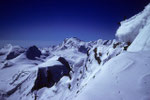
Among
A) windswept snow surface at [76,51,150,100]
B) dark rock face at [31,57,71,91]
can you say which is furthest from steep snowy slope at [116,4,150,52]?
dark rock face at [31,57,71,91]

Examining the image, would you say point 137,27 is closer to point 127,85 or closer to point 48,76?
point 127,85

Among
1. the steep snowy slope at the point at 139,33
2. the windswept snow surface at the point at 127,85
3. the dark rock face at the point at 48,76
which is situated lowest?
the dark rock face at the point at 48,76

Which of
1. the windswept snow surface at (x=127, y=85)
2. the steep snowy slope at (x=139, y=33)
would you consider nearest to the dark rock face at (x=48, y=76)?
the steep snowy slope at (x=139, y=33)

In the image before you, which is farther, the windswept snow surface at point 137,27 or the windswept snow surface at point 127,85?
the windswept snow surface at point 137,27

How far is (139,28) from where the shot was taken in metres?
13.5

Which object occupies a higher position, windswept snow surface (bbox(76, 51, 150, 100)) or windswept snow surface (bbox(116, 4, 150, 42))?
windswept snow surface (bbox(116, 4, 150, 42))

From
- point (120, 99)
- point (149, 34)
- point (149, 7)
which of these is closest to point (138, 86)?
point (120, 99)

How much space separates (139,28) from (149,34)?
3323 mm

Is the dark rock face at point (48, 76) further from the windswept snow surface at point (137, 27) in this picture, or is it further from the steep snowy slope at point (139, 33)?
the steep snowy slope at point (139, 33)

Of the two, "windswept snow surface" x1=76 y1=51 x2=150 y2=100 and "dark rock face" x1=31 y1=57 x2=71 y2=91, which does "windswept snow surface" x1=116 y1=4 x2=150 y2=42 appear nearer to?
"windswept snow surface" x1=76 y1=51 x2=150 y2=100

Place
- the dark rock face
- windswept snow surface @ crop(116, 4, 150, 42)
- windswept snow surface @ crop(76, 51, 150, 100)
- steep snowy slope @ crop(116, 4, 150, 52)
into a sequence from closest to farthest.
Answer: windswept snow surface @ crop(76, 51, 150, 100) → steep snowy slope @ crop(116, 4, 150, 52) → windswept snow surface @ crop(116, 4, 150, 42) → the dark rock face

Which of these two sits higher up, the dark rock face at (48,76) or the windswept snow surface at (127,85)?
the windswept snow surface at (127,85)

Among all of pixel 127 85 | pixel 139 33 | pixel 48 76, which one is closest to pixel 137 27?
pixel 139 33

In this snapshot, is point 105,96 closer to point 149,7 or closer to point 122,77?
point 122,77
